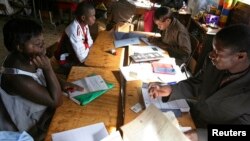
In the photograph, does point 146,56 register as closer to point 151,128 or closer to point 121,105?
point 121,105

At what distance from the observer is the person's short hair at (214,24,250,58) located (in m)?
1.16

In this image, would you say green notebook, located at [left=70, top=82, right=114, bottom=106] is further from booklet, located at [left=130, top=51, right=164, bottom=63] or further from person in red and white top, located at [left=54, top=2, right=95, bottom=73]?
person in red and white top, located at [left=54, top=2, right=95, bottom=73]

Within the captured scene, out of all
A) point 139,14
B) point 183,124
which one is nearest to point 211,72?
point 183,124

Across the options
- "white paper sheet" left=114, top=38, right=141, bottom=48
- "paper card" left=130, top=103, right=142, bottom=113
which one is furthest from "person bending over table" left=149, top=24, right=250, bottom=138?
"white paper sheet" left=114, top=38, right=141, bottom=48

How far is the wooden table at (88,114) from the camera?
1.19m

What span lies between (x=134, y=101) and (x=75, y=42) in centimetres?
112

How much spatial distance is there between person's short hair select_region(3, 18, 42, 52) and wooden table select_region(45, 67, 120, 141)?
17.3 inches

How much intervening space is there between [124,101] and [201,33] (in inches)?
94.5

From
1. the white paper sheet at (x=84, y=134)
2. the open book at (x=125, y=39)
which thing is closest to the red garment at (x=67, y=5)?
the open book at (x=125, y=39)

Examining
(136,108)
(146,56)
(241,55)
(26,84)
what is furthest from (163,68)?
(26,84)

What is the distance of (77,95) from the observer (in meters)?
1.42

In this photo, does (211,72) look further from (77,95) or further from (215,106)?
(77,95)

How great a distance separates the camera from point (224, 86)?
1.31 metres

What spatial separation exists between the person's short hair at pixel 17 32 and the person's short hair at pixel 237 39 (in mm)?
1125
